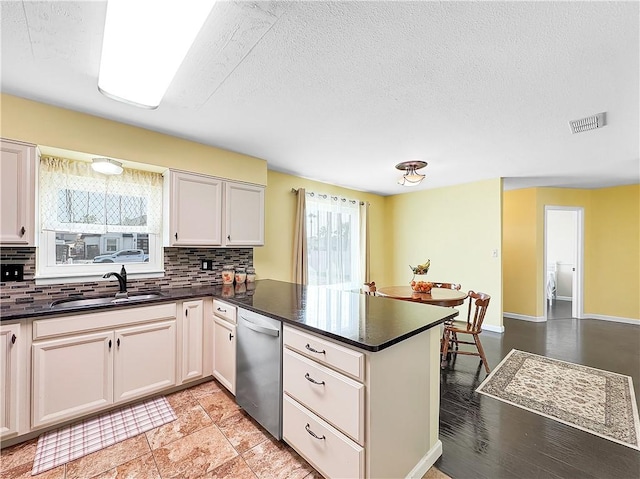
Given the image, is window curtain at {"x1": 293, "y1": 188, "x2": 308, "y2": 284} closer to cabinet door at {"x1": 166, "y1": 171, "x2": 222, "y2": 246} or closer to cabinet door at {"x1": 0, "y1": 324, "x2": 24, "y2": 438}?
cabinet door at {"x1": 166, "y1": 171, "x2": 222, "y2": 246}

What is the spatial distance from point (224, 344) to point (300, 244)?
206 cm

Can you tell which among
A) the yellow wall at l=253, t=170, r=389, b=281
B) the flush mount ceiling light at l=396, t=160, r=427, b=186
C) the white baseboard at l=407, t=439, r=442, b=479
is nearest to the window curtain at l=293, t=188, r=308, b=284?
the yellow wall at l=253, t=170, r=389, b=281

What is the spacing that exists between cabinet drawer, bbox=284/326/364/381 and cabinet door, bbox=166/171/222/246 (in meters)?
1.60

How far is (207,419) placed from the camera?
6.95 feet

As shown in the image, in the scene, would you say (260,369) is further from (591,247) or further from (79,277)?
(591,247)

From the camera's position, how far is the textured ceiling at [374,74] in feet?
4.37

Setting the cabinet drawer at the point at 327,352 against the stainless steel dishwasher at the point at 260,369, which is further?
the stainless steel dishwasher at the point at 260,369

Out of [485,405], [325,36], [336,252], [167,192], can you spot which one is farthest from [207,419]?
[336,252]

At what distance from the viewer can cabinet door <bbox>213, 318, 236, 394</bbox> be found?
230cm

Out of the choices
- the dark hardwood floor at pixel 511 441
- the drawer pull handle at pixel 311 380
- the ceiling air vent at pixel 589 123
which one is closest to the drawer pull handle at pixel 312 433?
the drawer pull handle at pixel 311 380

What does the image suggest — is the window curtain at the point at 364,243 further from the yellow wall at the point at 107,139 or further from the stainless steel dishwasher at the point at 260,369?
the stainless steel dishwasher at the point at 260,369

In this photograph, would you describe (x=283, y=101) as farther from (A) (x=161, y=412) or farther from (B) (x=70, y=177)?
(A) (x=161, y=412)

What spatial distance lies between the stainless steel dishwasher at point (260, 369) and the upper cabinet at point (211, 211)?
3.57 ft

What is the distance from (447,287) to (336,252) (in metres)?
1.87
